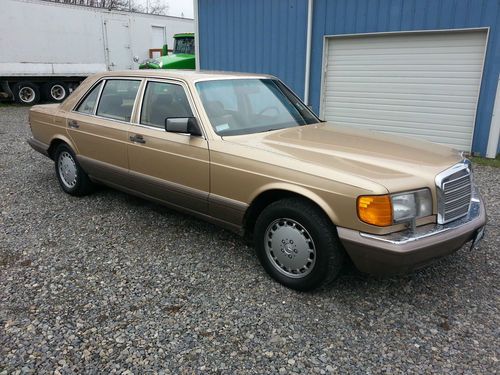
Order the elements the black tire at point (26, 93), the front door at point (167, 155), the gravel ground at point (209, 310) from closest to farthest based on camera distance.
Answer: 1. the gravel ground at point (209, 310)
2. the front door at point (167, 155)
3. the black tire at point (26, 93)

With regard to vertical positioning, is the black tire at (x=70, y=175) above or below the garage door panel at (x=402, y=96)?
below

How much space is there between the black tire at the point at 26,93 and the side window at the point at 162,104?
540 inches

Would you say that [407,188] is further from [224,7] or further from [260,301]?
[224,7]

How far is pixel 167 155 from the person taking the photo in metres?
4.02

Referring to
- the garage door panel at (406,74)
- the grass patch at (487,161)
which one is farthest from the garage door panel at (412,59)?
the grass patch at (487,161)

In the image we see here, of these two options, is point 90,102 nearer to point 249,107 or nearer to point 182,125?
point 182,125

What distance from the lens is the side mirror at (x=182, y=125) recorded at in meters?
3.66

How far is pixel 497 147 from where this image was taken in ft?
26.6

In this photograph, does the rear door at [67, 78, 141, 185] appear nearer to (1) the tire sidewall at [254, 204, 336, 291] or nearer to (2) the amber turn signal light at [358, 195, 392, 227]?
(1) the tire sidewall at [254, 204, 336, 291]

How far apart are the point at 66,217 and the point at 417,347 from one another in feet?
12.9

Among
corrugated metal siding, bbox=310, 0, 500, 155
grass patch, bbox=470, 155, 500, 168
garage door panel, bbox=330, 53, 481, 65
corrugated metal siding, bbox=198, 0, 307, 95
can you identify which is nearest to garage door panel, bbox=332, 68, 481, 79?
garage door panel, bbox=330, 53, 481, 65

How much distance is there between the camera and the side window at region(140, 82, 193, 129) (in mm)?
4047

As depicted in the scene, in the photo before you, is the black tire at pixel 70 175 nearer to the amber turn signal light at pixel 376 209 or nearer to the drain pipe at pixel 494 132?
the amber turn signal light at pixel 376 209

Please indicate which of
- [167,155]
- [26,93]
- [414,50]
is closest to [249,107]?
[167,155]
